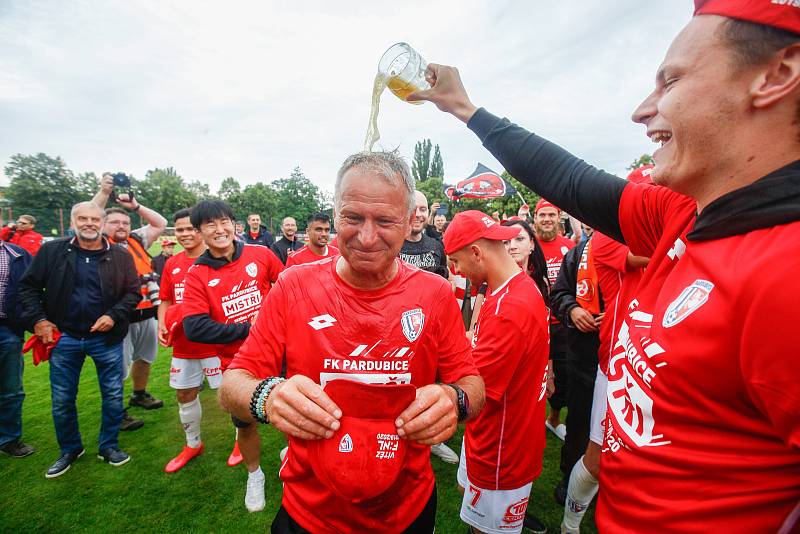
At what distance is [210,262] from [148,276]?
296cm

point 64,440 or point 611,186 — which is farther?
point 64,440

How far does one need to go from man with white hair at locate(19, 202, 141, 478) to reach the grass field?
0.87 feet

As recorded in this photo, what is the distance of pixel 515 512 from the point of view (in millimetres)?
2424

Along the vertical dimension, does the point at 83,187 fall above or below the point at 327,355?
above

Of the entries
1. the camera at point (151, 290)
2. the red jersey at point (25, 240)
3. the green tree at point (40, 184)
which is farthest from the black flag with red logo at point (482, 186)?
the green tree at point (40, 184)

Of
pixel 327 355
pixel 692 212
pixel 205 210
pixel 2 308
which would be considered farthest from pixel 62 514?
pixel 692 212

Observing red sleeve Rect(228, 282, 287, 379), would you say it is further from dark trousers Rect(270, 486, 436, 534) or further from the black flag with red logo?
the black flag with red logo

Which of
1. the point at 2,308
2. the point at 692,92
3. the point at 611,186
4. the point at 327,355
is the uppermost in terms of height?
the point at 692,92

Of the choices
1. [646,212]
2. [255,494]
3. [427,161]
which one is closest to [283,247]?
[255,494]

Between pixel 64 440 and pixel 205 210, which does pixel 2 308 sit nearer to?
pixel 64 440

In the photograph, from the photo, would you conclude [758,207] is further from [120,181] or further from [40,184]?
[40,184]

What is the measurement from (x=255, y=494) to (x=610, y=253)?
414cm

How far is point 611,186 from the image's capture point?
1.52 metres

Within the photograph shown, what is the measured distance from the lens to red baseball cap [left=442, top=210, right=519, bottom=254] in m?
2.67
